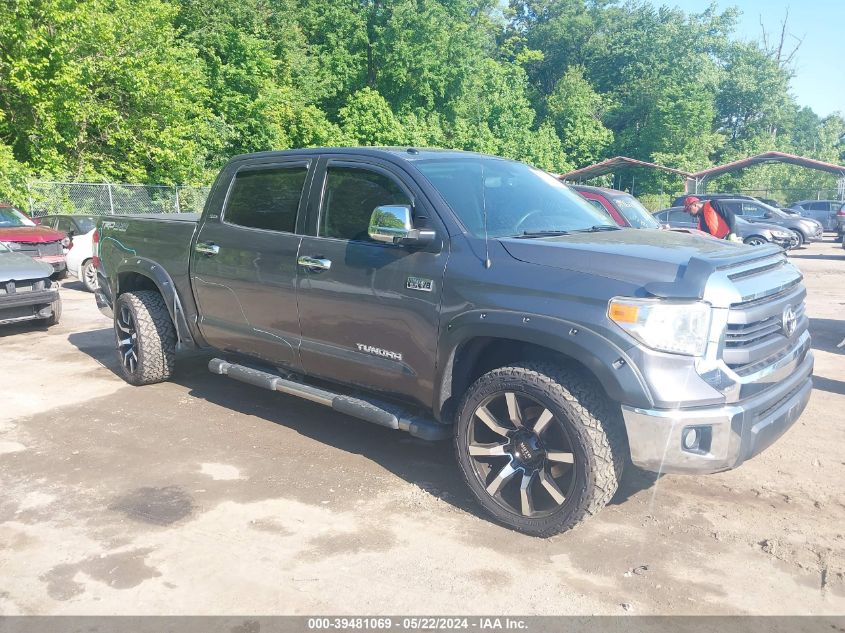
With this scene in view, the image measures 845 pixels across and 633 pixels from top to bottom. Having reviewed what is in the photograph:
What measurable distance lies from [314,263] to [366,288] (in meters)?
0.50

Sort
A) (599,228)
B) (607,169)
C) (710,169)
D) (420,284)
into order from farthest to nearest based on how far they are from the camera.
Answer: (607,169), (710,169), (599,228), (420,284)

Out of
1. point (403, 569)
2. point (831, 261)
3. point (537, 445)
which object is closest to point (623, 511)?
point (537, 445)

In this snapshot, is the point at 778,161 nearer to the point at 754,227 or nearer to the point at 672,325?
the point at 754,227

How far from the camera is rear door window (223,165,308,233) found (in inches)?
197

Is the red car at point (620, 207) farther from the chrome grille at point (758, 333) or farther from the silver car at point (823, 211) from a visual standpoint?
the silver car at point (823, 211)

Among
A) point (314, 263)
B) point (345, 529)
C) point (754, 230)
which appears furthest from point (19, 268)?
point (754, 230)

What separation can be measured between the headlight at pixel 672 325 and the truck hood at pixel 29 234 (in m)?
12.3

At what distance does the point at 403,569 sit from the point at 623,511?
4.63 feet

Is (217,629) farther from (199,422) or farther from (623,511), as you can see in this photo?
(199,422)

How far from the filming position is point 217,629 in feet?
9.79

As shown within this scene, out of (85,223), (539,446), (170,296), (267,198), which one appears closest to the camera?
(539,446)

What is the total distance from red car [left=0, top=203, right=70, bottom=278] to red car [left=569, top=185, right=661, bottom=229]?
29.9 ft

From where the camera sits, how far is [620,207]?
432 inches

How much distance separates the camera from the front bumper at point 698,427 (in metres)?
3.31
